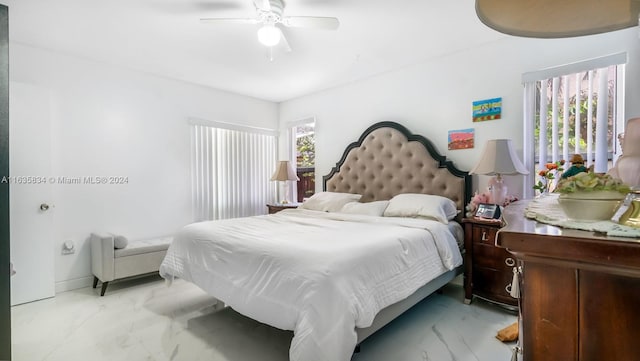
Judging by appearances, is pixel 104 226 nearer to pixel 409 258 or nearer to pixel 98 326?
pixel 98 326

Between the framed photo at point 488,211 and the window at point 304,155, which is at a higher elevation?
the window at point 304,155

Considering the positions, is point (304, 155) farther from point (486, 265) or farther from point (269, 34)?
point (486, 265)

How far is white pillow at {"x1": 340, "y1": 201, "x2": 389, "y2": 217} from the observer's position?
3.24 m

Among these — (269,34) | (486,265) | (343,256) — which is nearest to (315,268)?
(343,256)

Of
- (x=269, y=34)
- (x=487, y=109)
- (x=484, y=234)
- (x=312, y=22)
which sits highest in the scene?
(x=312, y=22)

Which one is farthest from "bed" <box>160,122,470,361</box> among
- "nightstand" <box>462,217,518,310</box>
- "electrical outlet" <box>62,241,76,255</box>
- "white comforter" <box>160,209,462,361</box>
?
"electrical outlet" <box>62,241,76,255</box>

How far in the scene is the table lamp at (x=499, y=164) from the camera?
2.58 m

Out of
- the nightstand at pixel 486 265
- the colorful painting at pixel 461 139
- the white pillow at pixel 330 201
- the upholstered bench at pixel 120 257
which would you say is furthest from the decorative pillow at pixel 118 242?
the colorful painting at pixel 461 139

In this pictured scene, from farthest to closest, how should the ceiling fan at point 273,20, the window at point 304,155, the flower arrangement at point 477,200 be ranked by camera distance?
the window at point 304,155 → the flower arrangement at point 477,200 → the ceiling fan at point 273,20

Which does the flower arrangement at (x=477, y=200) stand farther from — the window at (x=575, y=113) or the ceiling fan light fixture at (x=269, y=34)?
the ceiling fan light fixture at (x=269, y=34)

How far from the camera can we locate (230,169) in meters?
4.51

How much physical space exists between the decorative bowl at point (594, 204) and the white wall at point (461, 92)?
87.9 inches

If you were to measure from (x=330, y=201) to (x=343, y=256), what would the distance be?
2.02m

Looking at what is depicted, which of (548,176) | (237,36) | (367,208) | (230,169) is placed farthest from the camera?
(230,169)
